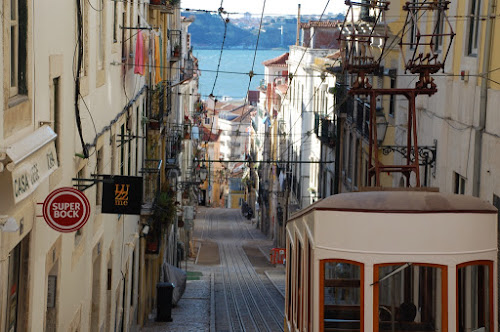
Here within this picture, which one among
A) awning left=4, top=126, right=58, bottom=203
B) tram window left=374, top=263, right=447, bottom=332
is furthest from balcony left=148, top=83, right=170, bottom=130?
tram window left=374, top=263, right=447, bottom=332

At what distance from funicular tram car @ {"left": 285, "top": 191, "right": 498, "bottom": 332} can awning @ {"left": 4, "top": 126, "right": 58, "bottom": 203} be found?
2.63m

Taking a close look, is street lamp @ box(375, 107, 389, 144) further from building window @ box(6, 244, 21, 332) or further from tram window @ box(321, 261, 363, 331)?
building window @ box(6, 244, 21, 332)

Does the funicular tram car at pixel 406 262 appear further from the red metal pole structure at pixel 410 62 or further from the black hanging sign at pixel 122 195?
the black hanging sign at pixel 122 195

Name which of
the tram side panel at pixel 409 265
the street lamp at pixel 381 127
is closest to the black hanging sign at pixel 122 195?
the tram side panel at pixel 409 265

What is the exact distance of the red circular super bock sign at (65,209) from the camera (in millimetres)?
8320

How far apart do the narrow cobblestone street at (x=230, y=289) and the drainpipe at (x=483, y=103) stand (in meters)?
10.8

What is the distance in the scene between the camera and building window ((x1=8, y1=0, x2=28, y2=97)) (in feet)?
25.7

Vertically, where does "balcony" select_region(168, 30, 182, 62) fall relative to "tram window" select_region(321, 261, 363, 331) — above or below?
above

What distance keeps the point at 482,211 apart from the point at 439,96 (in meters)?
8.00

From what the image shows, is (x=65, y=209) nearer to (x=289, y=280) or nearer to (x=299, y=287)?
(x=299, y=287)

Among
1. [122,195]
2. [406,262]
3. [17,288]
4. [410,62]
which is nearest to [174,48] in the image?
[410,62]

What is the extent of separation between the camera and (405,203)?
8.73m

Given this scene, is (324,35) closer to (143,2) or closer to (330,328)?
(143,2)

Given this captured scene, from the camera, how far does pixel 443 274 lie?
8398 mm
